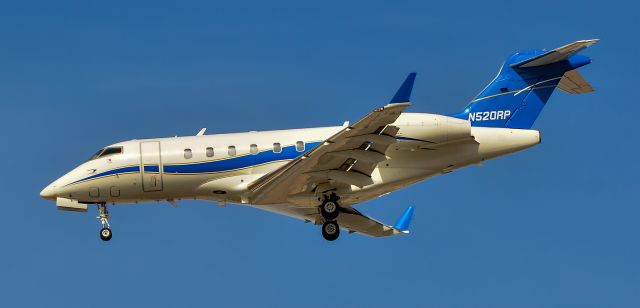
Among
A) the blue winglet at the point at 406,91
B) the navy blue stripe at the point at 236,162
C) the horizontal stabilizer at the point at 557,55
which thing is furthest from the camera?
the navy blue stripe at the point at 236,162

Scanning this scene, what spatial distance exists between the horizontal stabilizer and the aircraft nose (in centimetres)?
1462

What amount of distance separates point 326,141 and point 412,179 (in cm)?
397

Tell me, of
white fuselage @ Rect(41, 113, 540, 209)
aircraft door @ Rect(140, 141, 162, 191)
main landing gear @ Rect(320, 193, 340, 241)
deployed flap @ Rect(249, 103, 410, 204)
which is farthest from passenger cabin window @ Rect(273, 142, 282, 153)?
aircraft door @ Rect(140, 141, 162, 191)

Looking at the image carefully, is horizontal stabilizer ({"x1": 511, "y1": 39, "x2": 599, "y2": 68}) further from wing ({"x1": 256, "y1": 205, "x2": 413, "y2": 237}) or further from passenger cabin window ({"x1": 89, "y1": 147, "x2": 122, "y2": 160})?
passenger cabin window ({"x1": 89, "y1": 147, "x2": 122, "y2": 160})

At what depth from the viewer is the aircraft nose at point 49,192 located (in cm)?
3553

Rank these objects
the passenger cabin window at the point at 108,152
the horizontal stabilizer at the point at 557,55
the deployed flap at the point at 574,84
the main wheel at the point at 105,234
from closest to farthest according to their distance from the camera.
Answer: the horizontal stabilizer at the point at 557,55 < the deployed flap at the point at 574,84 < the passenger cabin window at the point at 108,152 < the main wheel at the point at 105,234

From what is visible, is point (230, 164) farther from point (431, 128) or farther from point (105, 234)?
point (431, 128)

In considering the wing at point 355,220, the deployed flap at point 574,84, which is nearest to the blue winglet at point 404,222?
the wing at point 355,220

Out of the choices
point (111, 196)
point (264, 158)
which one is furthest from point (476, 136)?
point (111, 196)

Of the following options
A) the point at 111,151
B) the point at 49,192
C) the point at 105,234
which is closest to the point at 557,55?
the point at 111,151

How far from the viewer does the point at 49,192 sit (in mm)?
35531

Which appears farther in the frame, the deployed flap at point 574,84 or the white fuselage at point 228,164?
the deployed flap at point 574,84

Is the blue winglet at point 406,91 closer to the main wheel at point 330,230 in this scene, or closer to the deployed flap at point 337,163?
the deployed flap at point 337,163

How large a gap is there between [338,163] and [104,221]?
7.95 metres
